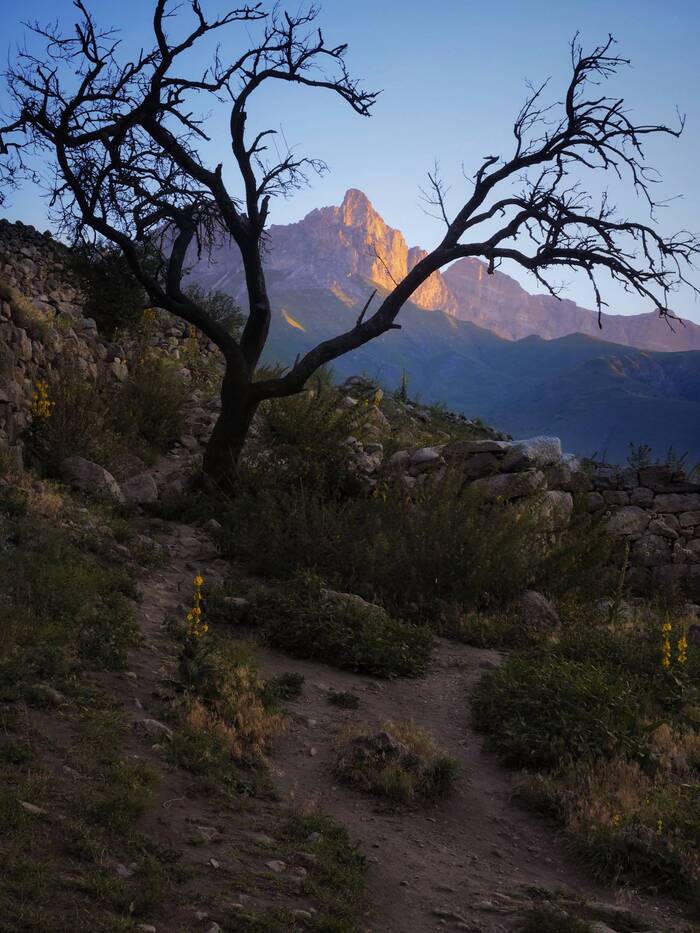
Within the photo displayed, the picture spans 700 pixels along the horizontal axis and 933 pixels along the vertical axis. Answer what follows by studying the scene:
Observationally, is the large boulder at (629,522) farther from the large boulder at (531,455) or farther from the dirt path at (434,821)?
the dirt path at (434,821)

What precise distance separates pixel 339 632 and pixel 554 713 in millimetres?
1901

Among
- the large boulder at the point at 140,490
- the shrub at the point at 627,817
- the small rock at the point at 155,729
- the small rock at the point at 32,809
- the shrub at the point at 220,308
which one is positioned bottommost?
the small rock at the point at 32,809

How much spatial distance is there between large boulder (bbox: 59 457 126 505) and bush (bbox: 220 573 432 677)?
286cm

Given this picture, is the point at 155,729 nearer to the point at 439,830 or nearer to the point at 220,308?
the point at 439,830

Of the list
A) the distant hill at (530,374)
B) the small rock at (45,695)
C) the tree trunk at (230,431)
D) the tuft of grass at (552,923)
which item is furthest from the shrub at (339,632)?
the distant hill at (530,374)

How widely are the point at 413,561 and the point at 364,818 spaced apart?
12.8 ft

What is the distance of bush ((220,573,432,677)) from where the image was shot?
6.36 metres

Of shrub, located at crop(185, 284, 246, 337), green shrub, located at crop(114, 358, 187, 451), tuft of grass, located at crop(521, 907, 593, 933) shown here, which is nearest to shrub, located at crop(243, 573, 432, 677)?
tuft of grass, located at crop(521, 907, 593, 933)

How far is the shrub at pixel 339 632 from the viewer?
20.9ft

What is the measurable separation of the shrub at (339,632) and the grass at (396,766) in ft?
4.95

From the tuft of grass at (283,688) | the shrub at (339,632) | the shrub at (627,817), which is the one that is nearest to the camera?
the shrub at (627,817)

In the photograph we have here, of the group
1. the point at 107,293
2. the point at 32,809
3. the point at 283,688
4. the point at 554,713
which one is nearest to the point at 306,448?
the point at 283,688

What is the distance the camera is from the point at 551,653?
21.3 feet

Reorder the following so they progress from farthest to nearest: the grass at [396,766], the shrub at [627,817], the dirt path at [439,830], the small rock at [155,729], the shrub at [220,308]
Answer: the shrub at [220,308] < the grass at [396,766] < the small rock at [155,729] < the shrub at [627,817] < the dirt path at [439,830]
